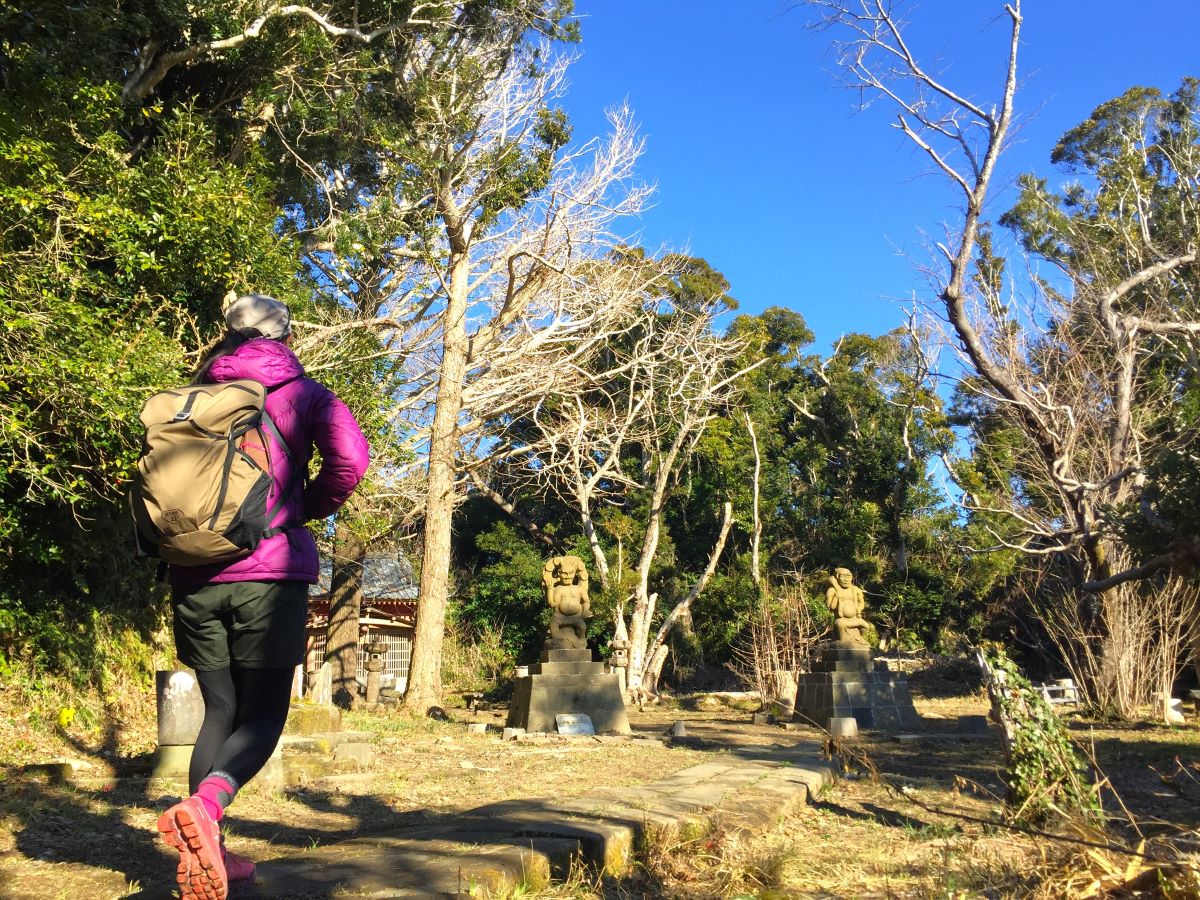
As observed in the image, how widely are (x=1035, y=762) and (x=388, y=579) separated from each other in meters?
21.6

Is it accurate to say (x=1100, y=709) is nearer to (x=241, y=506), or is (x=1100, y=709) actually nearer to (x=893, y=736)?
(x=893, y=736)

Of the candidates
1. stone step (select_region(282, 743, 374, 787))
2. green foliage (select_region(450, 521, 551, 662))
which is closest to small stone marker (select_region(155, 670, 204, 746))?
stone step (select_region(282, 743, 374, 787))

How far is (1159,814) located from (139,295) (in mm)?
8084

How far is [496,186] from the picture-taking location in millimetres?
14258

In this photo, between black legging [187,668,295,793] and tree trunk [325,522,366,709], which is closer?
black legging [187,668,295,793]

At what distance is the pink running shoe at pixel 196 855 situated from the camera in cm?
204

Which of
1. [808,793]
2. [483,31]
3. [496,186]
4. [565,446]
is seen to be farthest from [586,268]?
[808,793]

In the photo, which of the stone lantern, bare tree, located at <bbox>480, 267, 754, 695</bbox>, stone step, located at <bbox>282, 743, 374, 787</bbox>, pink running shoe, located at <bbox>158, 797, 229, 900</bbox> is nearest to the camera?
pink running shoe, located at <bbox>158, 797, 229, 900</bbox>

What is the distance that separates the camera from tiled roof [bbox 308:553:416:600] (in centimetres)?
2309

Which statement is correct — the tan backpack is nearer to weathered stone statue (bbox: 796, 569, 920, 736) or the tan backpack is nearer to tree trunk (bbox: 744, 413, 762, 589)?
weathered stone statue (bbox: 796, 569, 920, 736)

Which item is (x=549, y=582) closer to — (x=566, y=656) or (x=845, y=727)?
(x=566, y=656)

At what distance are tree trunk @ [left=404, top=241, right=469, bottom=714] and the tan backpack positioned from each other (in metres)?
11.7

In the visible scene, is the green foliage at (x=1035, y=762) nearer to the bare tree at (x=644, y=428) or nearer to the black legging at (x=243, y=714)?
the black legging at (x=243, y=714)

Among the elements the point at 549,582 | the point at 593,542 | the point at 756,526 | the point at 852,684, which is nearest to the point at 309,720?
the point at 549,582
